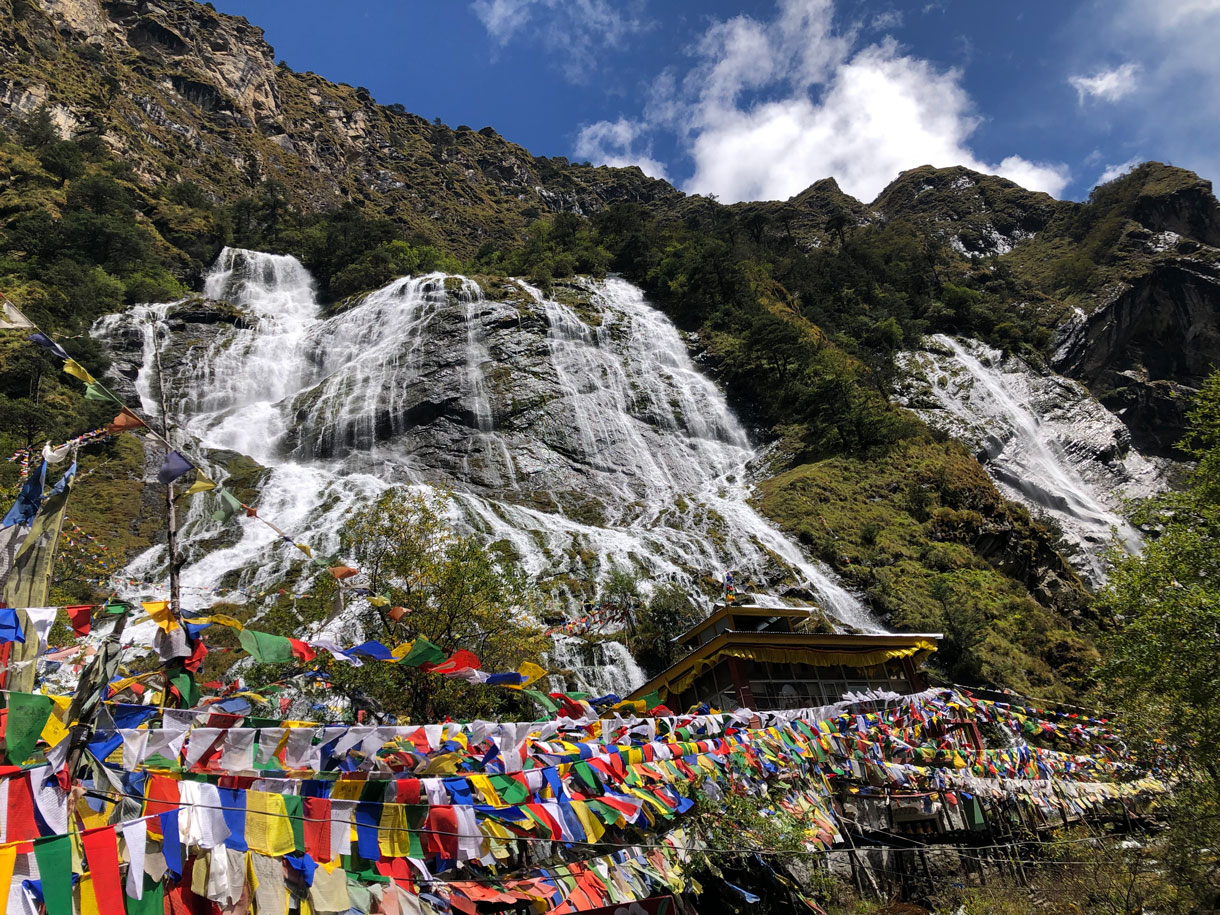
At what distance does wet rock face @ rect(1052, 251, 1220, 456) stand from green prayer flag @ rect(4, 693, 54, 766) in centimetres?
6301

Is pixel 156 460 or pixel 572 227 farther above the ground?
pixel 572 227

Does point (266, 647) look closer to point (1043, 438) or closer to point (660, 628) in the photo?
point (660, 628)

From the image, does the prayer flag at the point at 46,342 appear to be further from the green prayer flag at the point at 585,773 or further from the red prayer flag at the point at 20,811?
the green prayer flag at the point at 585,773

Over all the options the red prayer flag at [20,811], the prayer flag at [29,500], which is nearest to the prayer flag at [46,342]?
the prayer flag at [29,500]

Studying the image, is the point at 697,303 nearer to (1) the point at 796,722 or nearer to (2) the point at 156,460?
(2) the point at 156,460

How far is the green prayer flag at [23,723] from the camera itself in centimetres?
405

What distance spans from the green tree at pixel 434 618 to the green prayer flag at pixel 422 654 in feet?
20.5

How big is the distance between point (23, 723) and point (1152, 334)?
69.6 metres

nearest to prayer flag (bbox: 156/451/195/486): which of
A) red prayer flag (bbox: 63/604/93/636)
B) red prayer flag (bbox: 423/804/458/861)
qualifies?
red prayer flag (bbox: 63/604/93/636)

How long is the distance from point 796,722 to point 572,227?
54433 mm

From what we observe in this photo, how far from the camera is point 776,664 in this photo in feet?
59.1

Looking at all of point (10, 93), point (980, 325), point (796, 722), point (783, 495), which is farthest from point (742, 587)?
point (10, 93)

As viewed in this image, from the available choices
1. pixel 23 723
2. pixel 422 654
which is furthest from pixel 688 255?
pixel 23 723

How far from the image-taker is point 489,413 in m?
39.0
